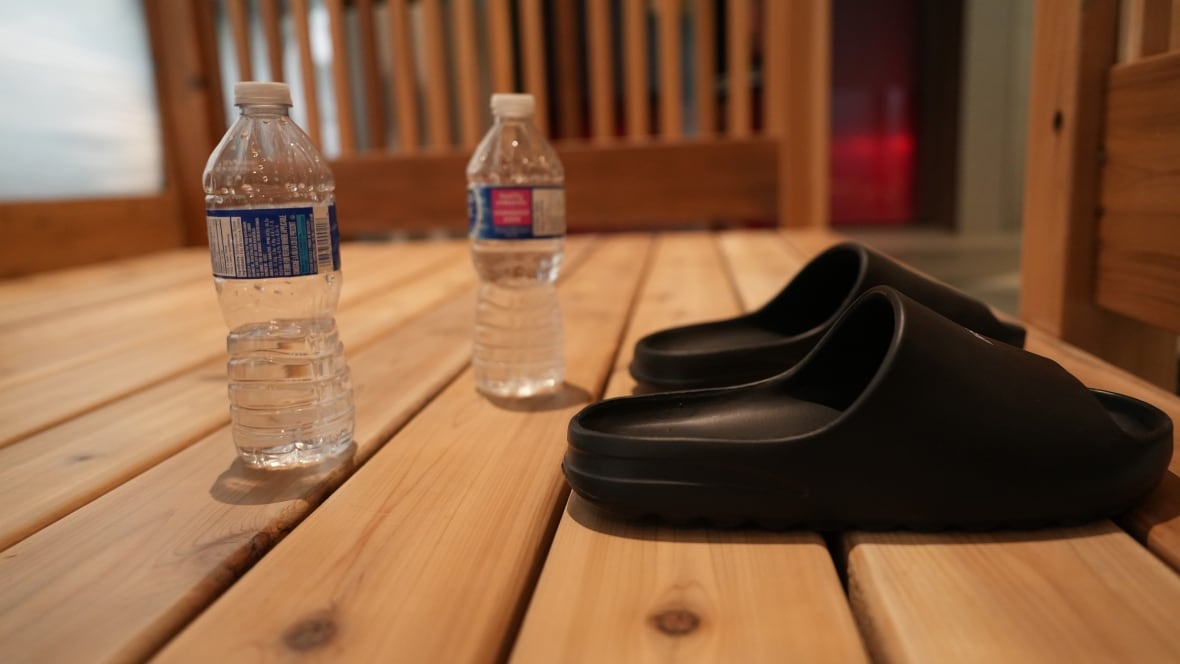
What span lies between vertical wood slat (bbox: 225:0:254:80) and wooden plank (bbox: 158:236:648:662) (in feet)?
8.48

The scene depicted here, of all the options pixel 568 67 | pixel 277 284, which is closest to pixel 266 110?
pixel 277 284

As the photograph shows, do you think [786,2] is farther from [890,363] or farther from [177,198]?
[890,363]

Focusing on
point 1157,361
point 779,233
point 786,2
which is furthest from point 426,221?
point 1157,361

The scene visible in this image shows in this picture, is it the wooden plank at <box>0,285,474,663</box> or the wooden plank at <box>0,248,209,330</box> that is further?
the wooden plank at <box>0,248,209,330</box>

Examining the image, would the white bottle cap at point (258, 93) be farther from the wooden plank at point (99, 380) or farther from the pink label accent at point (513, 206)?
the wooden plank at point (99, 380)

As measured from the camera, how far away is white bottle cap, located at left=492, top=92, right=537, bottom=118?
3.33 feet

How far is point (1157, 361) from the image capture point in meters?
1.27

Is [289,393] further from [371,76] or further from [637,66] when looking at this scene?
[371,76]

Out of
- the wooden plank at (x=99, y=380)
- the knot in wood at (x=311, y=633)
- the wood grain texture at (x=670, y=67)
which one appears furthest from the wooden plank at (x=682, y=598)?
the wood grain texture at (x=670, y=67)

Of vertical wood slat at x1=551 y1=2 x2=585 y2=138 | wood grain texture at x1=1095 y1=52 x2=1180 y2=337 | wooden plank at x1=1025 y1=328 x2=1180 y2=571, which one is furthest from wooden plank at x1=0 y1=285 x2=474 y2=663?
vertical wood slat at x1=551 y1=2 x2=585 y2=138

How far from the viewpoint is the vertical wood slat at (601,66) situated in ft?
9.59

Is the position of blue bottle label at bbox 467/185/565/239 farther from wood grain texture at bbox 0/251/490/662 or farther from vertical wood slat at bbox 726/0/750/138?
vertical wood slat at bbox 726/0/750/138

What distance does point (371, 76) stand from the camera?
10.6 ft

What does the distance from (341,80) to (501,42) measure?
59cm
